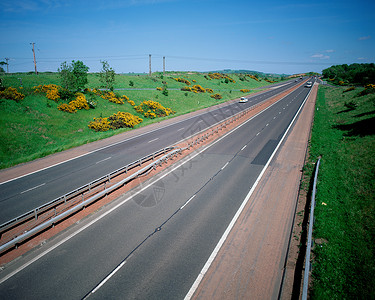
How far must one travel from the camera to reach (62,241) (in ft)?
31.3

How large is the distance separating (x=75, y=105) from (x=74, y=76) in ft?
24.0

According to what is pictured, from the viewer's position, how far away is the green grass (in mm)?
7160

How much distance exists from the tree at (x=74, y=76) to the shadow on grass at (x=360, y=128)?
4621 cm

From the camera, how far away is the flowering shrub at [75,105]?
36.2 meters

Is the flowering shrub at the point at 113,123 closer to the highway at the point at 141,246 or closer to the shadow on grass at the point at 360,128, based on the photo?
the highway at the point at 141,246

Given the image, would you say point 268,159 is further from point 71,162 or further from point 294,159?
point 71,162

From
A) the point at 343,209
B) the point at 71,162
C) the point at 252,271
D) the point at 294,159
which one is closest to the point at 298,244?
the point at 252,271

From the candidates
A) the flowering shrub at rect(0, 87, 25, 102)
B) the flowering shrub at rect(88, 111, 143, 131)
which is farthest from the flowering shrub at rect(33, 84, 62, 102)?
the flowering shrub at rect(88, 111, 143, 131)

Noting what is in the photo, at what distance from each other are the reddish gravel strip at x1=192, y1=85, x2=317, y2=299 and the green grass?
127cm

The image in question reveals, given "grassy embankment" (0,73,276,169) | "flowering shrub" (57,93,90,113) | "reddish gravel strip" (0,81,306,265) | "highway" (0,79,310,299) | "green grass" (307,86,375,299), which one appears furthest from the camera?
"flowering shrub" (57,93,90,113)

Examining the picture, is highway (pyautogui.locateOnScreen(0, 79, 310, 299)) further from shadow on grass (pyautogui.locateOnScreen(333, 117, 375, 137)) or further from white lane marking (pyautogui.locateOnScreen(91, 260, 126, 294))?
shadow on grass (pyautogui.locateOnScreen(333, 117, 375, 137))

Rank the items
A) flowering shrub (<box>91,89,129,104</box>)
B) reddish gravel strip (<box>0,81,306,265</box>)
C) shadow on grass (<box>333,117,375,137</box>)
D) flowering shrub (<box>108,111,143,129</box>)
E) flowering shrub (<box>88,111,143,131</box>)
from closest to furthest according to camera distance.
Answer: reddish gravel strip (<box>0,81,306,265</box>) < shadow on grass (<box>333,117,375,137</box>) < flowering shrub (<box>88,111,143,131</box>) < flowering shrub (<box>108,111,143,129</box>) < flowering shrub (<box>91,89,129,104</box>)

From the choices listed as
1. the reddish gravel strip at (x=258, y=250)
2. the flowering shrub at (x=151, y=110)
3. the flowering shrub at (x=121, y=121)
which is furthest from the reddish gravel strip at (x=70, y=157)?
the flowering shrub at (x=151, y=110)

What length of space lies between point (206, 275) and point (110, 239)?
4.65 m
